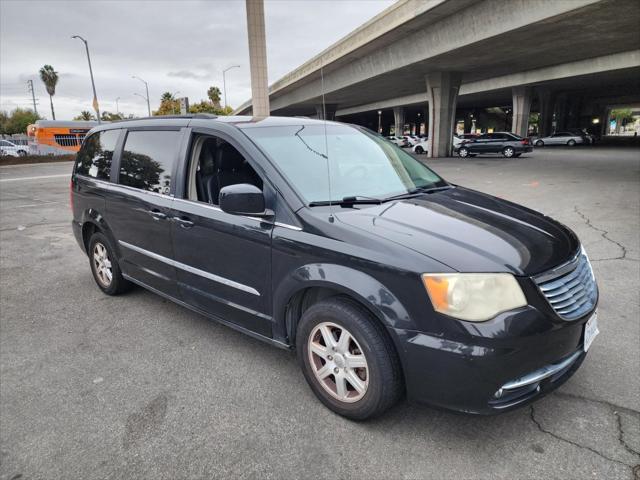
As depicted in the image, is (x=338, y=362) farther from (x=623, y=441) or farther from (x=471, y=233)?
(x=623, y=441)

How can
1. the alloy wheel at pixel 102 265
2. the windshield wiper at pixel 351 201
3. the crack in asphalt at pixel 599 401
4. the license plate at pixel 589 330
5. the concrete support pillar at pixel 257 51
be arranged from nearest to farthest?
the license plate at pixel 589 330 → the crack in asphalt at pixel 599 401 → the windshield wiper at pixel 351 201 → the alloy wheel at pixel 102 265 → the concrete support pillar at pixel 257 51

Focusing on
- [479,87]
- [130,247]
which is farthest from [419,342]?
[479,87]

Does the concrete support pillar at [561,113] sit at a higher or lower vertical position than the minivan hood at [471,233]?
higher

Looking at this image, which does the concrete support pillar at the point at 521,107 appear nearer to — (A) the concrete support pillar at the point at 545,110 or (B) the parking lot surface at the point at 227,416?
(A) the concrete support pillar at the point at 545,110

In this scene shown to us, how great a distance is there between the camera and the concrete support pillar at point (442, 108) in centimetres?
2612

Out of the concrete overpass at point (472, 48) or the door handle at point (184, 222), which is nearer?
the door handle at point (184, 222)

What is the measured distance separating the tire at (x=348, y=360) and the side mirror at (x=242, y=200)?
72cm

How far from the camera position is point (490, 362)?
6.94 ft

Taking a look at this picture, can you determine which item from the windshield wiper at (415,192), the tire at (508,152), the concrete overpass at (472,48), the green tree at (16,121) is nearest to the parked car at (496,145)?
the tire at (508,152)

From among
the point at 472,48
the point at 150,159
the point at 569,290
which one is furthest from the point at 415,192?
the point at 472,48

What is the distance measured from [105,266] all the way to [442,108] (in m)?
25.4

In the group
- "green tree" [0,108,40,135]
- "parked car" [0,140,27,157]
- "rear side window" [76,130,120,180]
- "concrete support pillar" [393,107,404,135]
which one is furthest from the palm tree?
"rear side window" [76,130,120,180]

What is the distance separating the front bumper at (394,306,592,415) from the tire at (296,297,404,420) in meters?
0.11

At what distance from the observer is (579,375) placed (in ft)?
9.95
